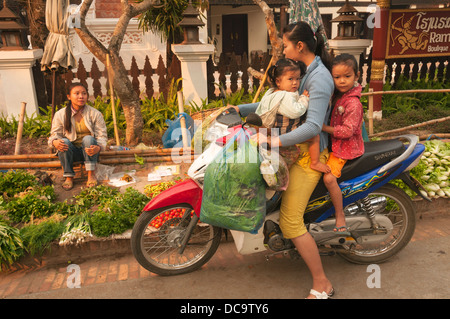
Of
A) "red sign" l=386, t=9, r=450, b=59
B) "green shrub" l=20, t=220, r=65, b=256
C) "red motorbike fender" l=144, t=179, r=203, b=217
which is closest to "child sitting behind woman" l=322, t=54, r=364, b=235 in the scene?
"red motorbike fender" l=144, t=179, r=203, b=217

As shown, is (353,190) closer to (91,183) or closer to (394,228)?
(394,228)

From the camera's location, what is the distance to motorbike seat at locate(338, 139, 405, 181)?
11.0 ft

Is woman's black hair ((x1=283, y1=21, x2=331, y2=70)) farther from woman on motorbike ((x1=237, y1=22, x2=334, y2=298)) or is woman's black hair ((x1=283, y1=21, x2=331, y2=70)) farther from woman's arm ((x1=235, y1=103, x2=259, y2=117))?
woman's arm ((x1=235, y1=103, x2=259, y2=117))

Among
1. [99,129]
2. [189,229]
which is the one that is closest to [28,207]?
[99,129]

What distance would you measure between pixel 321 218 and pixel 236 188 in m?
0.95

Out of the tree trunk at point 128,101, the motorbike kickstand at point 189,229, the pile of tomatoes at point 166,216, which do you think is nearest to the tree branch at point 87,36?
the tree trunk at point 128,101

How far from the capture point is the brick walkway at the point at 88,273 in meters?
3.60

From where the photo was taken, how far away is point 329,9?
69.8ft

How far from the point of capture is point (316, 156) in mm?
3154

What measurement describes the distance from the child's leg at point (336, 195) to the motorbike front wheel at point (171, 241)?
1.02 meters

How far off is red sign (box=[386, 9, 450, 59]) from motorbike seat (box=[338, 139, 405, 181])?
214 inches

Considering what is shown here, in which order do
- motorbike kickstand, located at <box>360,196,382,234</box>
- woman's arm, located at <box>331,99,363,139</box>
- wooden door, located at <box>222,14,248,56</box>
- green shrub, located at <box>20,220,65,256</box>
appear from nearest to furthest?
woman's arm, located at <box>331,99,363,139</box>
motorbike kickstand, located at <box>360,196,382,234</box>
green shrub, located at <box>20,220,65,256</box>
wooden door, located at <box>222,14,248,56</box>

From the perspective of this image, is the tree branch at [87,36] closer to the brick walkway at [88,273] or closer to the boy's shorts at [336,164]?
the brick walkway at [88,273]

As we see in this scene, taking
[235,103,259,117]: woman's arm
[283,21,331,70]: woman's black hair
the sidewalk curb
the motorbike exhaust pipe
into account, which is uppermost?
[283,21,331,70]: woman's black hair
